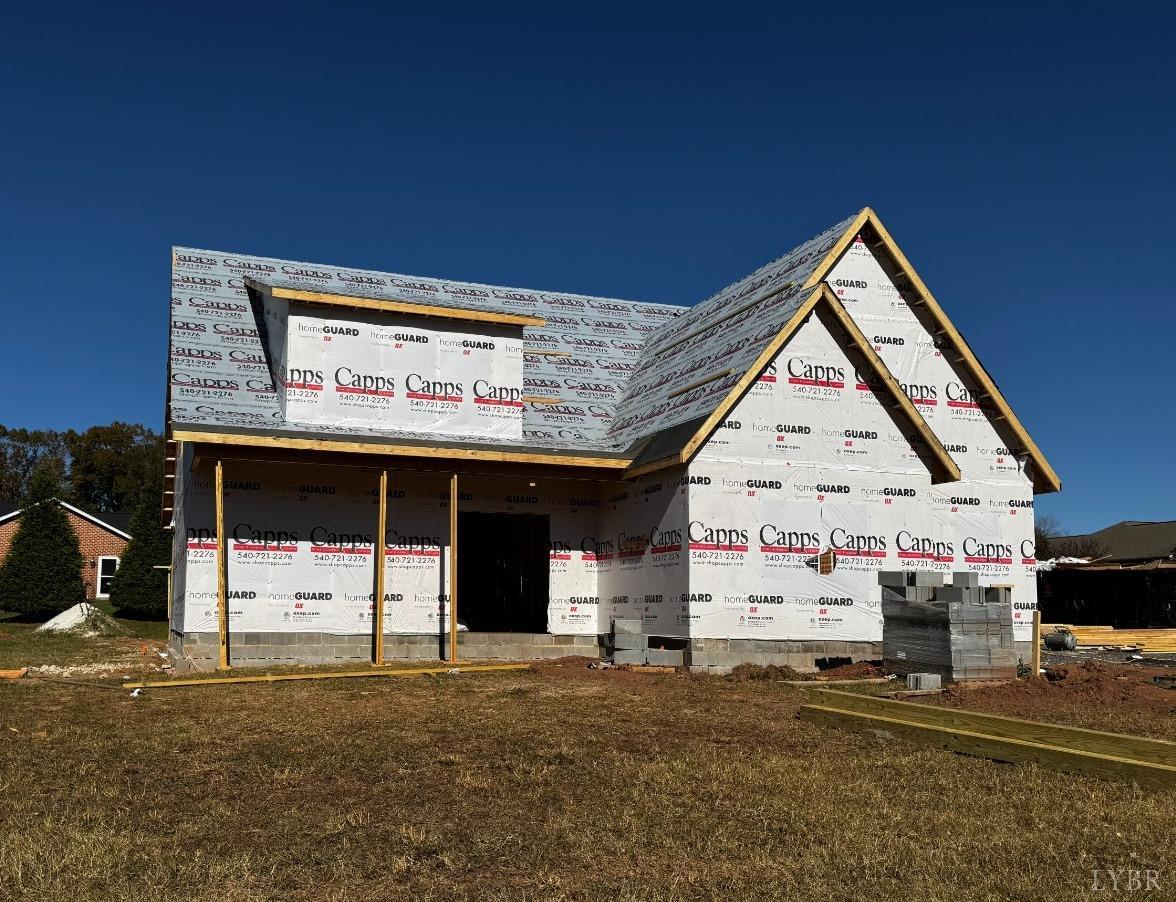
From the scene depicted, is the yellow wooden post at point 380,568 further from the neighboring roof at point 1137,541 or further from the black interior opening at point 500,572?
the neighboring roof at point 1137,541

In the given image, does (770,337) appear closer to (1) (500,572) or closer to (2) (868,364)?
(2) (868,364)

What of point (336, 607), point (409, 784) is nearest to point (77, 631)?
point (336, 607)

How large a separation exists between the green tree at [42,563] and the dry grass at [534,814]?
91.2 feet

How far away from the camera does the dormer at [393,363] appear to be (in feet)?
63.1

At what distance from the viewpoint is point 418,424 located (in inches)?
783

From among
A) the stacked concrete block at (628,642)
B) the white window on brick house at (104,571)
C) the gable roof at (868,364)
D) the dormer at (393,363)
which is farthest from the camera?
the white window on brick house at (104,571)

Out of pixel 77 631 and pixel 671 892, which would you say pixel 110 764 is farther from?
pixel 77 631

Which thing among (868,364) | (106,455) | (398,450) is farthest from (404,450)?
(106,455)

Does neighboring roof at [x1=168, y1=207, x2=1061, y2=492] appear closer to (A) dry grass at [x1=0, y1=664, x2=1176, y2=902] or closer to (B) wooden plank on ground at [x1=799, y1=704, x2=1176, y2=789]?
(B) wooden plank on ground at [x1=799, y1=704, x2=1176, y2=789]

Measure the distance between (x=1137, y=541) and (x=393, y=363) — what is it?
3975 cm

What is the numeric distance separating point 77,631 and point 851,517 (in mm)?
22284

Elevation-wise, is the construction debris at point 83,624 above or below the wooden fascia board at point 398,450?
below

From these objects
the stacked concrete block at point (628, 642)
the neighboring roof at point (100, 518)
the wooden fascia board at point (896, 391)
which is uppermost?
the wooden fascia board at point (896, 391)

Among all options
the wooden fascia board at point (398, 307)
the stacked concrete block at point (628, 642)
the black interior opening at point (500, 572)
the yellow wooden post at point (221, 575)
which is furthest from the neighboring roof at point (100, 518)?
the stacked concrete block at point (628, 642)
